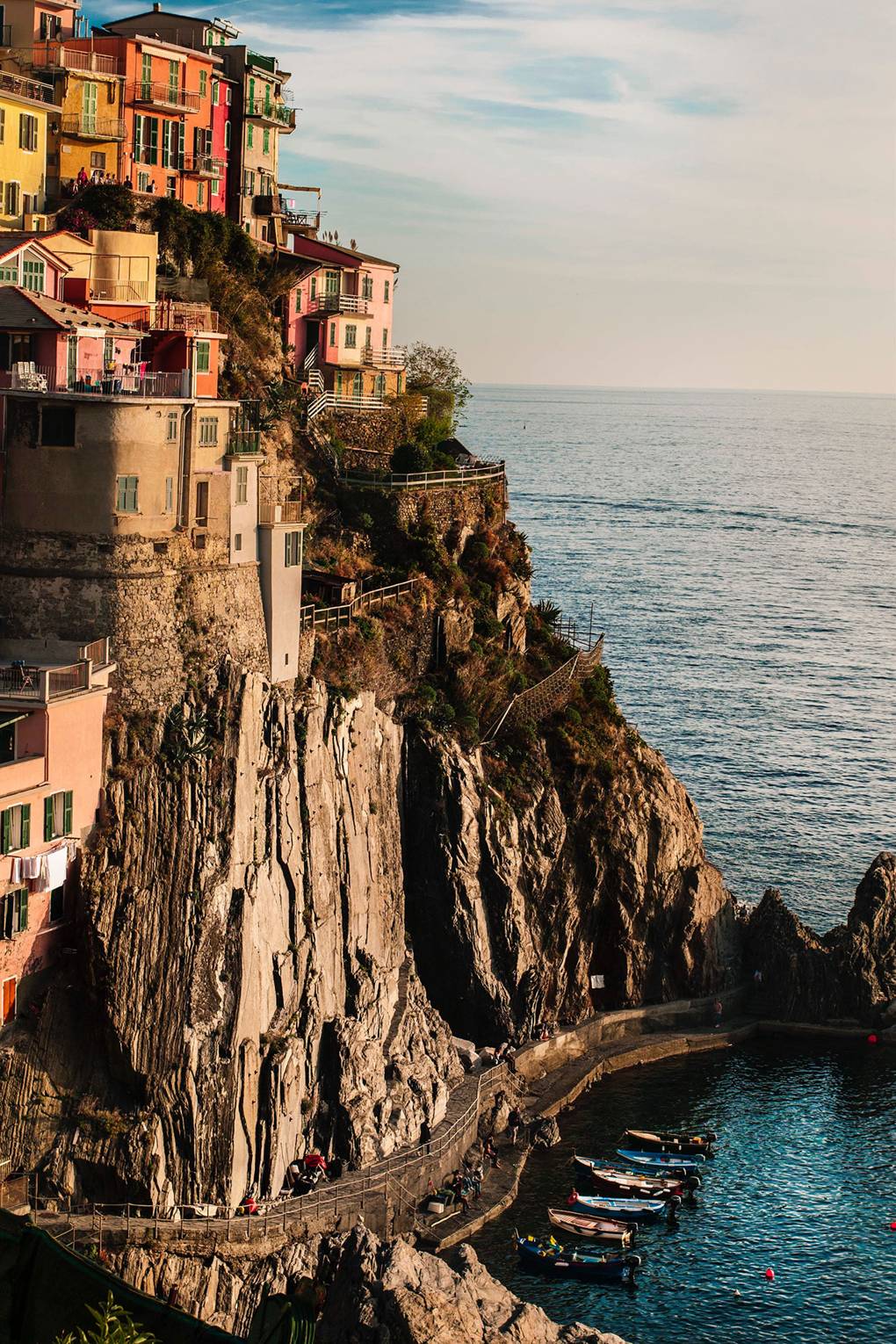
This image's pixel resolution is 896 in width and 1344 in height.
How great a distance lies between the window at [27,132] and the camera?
78438mm

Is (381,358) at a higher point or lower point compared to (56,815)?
higher

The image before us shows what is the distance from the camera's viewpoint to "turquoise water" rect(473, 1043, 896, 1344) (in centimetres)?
6762

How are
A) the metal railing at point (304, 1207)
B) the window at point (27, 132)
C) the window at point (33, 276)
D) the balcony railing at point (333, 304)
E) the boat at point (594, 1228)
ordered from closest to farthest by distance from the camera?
the metal railing at point (304, 1207) < the window at point (33, 276) < the boat at point (594, 1228) < the window at point (27, 132) < the balcony railing at point (333, 304)

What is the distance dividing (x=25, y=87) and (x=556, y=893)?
42752 millimetres

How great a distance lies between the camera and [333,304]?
92.9m

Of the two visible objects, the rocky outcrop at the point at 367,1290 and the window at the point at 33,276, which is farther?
the window at the point at 33,276

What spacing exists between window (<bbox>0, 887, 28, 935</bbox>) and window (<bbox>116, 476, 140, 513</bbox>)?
13432mm

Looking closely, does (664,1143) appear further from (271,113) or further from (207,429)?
(271,113)

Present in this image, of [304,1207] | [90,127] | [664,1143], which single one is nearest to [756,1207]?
[664,1143]

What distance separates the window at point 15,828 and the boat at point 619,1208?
28.2 meters

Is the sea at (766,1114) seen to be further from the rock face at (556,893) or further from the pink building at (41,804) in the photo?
the pink building at (41,804)

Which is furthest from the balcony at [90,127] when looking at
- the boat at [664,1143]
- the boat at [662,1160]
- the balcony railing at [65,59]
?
the boat at [662,1160]

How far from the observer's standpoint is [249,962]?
6525cm

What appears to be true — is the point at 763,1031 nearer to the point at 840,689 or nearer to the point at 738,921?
the point at 738,921
